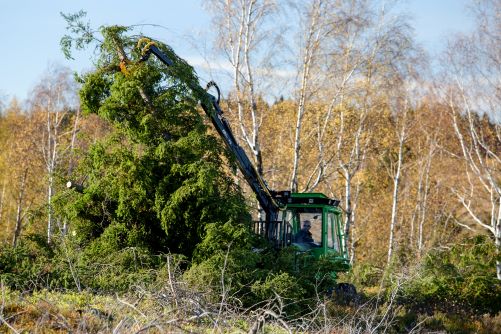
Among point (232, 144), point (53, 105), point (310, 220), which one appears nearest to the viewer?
point (232, 144)

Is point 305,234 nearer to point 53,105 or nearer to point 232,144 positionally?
point 232,144

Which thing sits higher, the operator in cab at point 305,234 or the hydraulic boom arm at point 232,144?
the hydraulic boom arm at point 232,144

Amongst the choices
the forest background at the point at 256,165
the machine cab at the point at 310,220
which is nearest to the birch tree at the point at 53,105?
the forest background at the point at 256,165

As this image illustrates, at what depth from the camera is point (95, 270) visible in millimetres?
12727

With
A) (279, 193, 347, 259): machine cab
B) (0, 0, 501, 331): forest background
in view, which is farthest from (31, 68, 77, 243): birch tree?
(279, 193, 347, 259): machine cab

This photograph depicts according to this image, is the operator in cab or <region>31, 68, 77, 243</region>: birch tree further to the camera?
<region>31, 68, 77, 243</region>: birch tree

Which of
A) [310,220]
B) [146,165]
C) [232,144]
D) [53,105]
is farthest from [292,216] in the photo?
[53,105]

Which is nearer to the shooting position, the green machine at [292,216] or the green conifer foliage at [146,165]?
the green conifer foliage at [146,165]

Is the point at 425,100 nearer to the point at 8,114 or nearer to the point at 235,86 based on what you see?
the point at 235,86

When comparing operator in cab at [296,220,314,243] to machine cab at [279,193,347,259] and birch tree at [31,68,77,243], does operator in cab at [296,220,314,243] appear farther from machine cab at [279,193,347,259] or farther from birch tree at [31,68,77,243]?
birch tree at [31,68,77,243]

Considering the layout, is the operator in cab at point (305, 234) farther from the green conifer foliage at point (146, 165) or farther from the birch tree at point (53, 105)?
the birch tree at point (53, 105)

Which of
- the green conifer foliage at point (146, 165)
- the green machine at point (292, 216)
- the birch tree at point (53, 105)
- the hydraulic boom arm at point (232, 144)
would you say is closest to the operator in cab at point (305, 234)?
the green machine at point (292, 216)

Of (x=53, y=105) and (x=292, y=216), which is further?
(x=53, y=105)

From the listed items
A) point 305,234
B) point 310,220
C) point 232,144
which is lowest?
point 305,234
